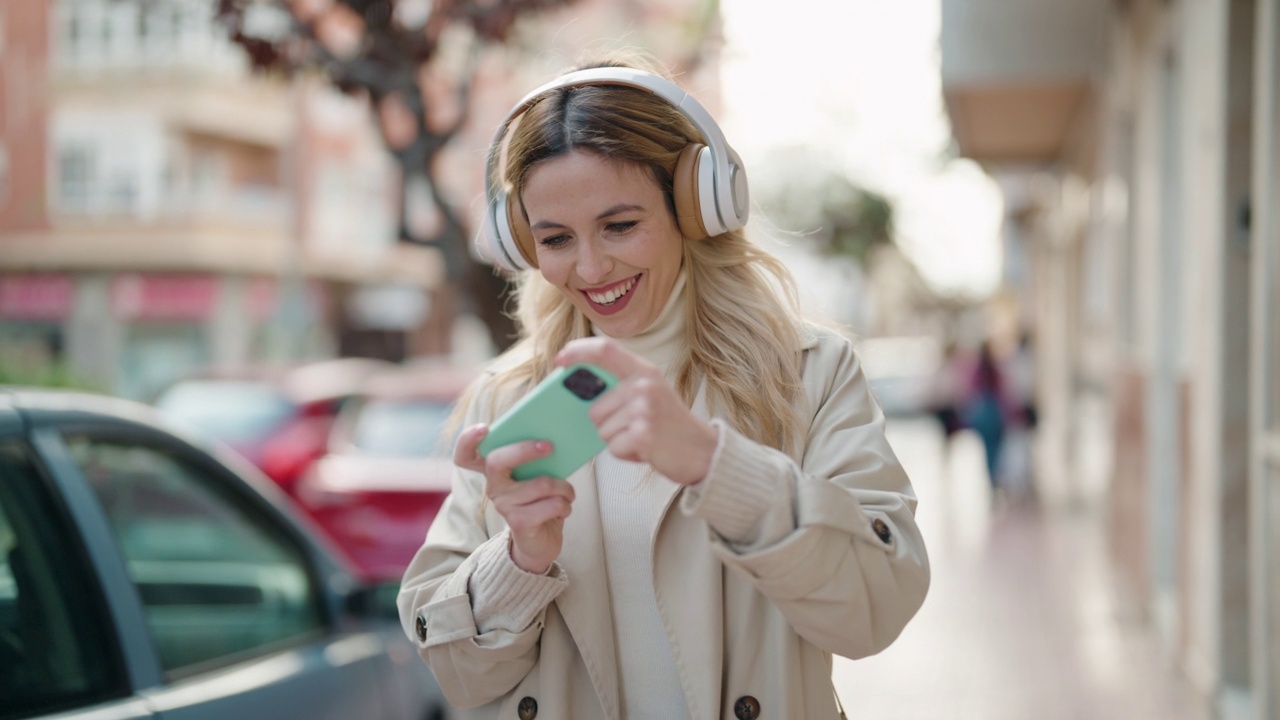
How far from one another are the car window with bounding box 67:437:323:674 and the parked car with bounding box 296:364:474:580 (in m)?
3.33

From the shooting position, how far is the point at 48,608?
99.7 inches

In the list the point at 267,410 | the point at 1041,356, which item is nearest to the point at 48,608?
the point at 267,410

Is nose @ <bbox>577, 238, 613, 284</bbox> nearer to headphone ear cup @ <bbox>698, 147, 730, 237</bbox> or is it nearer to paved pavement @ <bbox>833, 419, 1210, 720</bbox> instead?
headphone ear cup @ <bbox>698, 147, 730, 237</bbox>

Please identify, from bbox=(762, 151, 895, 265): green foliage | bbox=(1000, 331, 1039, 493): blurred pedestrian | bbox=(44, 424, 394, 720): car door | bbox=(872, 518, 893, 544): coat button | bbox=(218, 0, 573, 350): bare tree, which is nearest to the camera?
bbox=(872, 518, 893, 544): coat button

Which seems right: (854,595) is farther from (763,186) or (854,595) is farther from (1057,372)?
(763,186)

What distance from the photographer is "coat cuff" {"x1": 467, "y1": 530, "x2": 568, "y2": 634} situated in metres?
2.00

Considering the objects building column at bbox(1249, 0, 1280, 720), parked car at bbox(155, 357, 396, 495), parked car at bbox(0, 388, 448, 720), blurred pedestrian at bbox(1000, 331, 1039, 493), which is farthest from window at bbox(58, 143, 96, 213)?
building column at bbox(1249, 0, 1280, 720)

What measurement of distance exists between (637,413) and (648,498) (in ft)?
1.51

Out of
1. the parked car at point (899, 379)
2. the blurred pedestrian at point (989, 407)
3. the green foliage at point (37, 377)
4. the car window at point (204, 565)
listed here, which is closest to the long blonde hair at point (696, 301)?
the car window at point (204, 565)

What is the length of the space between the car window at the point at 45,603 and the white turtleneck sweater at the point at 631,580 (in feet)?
3.06

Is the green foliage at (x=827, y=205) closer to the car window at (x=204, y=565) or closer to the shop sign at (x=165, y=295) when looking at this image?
the shop sign at (x=165, y=295)

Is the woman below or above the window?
below

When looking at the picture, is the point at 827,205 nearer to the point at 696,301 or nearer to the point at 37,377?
the point at 37,377

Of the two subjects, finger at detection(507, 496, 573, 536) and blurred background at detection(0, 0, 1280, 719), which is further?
blurred background at detection(0, 0, 1280, 719)
